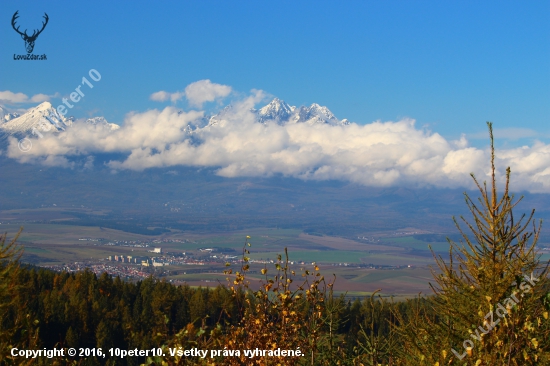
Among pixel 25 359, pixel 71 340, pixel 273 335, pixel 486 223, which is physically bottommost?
pixel 71 340

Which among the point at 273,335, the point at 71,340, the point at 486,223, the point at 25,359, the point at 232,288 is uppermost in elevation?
the point at 486,223

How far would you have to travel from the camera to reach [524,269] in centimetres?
620

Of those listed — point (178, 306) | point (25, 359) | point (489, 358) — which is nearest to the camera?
point (489, 358)

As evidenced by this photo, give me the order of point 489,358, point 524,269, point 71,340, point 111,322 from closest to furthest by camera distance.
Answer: point 489,358
point 524,269
point 71,340
point 111,322

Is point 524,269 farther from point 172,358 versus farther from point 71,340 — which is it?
point 71,340

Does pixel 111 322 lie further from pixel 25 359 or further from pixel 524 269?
pixel 524 269

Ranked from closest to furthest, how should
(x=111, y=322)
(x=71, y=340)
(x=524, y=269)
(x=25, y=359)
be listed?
(x=524, y=269)
(x=25, y=359)
(x=71, y=340)
(x=111, y=322)

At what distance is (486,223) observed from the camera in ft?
20.9

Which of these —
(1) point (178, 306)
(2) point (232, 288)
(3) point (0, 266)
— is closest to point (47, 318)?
(1) point (178, 306)

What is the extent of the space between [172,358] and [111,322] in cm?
4390

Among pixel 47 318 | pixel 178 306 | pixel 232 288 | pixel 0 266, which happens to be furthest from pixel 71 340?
pixel 232 288

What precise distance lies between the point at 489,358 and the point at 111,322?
45.0 m

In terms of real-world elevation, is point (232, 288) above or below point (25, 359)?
above

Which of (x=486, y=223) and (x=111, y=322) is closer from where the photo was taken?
(x=486, y=223)
